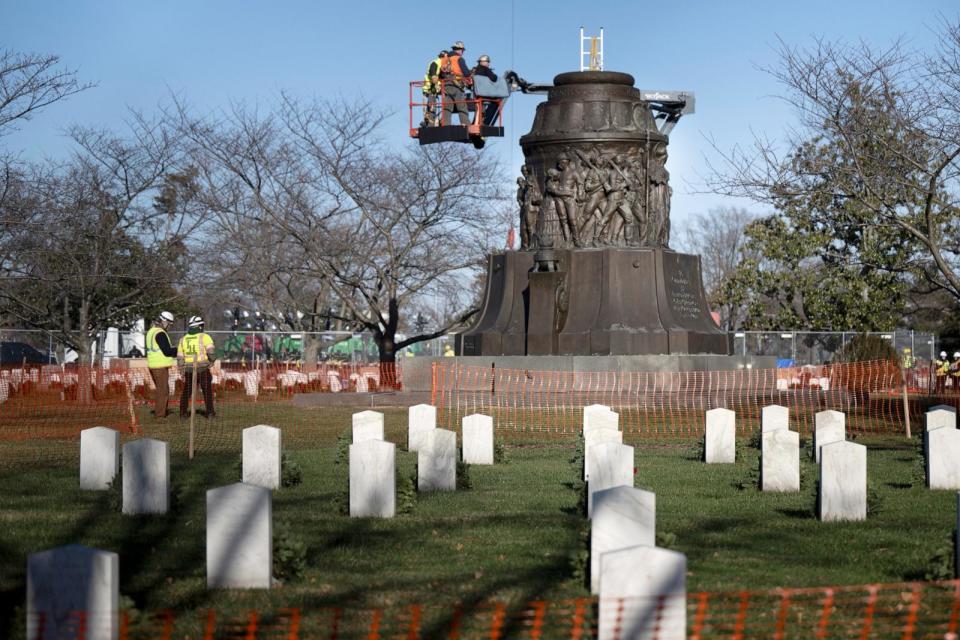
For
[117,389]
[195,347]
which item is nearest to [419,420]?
[195,347]

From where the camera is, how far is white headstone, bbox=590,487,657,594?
352 inches

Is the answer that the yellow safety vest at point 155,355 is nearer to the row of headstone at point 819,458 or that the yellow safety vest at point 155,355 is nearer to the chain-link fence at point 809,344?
the row of headstone at point 819,458

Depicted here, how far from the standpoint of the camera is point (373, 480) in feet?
43.3

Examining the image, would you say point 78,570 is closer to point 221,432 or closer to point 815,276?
point 221,432

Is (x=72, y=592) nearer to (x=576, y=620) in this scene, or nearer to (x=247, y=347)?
(x=576, y=620)

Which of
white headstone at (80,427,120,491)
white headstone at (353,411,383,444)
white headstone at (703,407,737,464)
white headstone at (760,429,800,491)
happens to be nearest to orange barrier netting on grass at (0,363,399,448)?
white headstone at (353,411,383,444)

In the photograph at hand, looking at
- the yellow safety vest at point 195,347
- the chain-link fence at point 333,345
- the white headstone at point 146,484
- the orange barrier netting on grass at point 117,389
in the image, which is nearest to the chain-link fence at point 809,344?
the chain-link fence at point 333,345

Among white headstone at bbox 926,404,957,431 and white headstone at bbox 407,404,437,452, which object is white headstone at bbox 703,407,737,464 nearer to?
white headstone at bbox 926,404,957,431

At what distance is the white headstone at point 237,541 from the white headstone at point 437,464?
6.13m

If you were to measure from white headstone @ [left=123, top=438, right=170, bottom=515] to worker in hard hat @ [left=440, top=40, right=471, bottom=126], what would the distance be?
21530mm

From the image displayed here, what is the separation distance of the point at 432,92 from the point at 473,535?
22985 millimetres

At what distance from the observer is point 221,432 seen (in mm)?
24422

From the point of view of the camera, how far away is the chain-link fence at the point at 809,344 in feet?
181

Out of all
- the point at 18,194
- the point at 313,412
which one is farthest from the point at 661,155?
the point at 18,194
